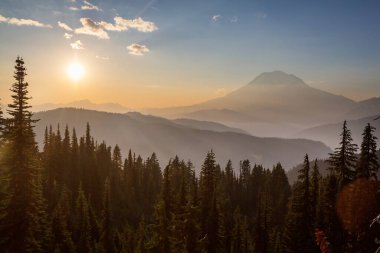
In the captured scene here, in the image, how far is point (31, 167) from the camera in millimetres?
28984

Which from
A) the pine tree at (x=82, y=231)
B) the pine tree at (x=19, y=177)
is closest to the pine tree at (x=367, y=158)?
the pine tree at (x=19, y=177)

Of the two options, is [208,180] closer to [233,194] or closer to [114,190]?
[114,190]

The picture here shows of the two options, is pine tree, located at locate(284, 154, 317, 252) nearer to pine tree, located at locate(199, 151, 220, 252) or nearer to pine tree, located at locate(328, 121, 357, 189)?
pine tree, located at locate(328, 121, 357, 189)

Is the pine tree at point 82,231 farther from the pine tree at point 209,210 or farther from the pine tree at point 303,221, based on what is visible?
the pine tree at point 303,221

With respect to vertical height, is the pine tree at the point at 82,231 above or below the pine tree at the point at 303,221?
below

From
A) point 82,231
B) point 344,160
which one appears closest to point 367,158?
point 344,160

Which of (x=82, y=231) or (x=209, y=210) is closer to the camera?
(x=209, y=210)

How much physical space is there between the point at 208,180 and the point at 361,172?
32655mm

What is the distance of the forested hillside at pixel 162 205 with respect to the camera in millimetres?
28297

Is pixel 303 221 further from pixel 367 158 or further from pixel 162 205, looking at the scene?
pixel 162 205

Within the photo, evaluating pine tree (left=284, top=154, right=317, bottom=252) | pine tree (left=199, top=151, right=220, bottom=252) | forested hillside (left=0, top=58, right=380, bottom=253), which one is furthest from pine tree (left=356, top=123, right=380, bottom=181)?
pine tree (left=199, top=151, right=220, bottom=252)

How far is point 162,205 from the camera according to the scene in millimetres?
34969

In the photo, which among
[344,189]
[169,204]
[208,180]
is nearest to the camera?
[344,189]

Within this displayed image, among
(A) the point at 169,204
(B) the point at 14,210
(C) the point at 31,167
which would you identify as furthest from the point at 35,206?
(A) the point at 169,204
